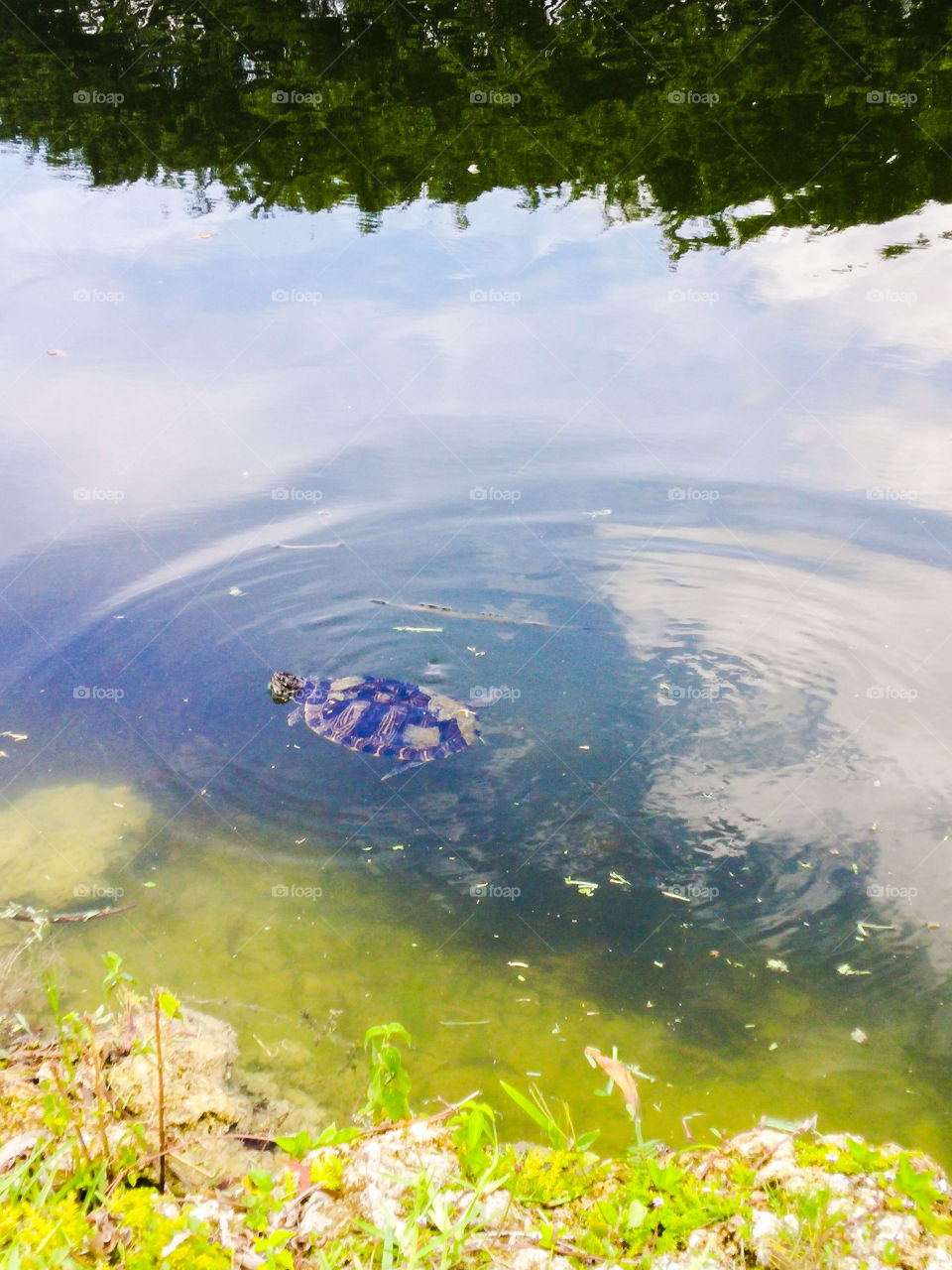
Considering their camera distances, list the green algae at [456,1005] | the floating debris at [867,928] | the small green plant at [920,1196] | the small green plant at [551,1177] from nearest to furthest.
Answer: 1. the small green plant at [920,1196]
2. the small green plant at [551,1177]
3. the green algae at [456,1005]
4. the floating debris at [867,928]

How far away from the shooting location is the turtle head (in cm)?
567

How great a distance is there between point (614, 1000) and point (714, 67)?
13346 mm

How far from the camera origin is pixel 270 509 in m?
7.45

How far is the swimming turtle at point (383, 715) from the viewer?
5320 mm

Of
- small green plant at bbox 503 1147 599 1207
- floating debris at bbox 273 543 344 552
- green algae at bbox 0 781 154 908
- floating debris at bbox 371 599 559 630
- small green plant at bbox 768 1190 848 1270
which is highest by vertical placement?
small green plant at bbox 768 1190 848 1270

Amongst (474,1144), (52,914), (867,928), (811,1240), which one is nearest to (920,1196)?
(811,1240)

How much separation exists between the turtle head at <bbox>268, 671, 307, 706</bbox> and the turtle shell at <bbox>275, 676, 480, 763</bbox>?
29 millimetres

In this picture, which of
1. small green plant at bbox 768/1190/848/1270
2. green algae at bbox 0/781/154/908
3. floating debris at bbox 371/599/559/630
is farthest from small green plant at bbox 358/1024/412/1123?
floating debris at bbox 371/599/559/630

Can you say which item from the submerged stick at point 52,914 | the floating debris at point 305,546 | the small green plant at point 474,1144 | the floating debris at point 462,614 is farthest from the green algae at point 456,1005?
the floating debris at point 305,546

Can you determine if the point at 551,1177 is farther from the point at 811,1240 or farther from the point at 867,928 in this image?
the point at 867,928

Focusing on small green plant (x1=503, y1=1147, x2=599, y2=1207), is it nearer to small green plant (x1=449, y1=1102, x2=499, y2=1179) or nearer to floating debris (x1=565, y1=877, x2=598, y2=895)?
small green plant (x1=449, y1=1102, x2=499, y2=1179)

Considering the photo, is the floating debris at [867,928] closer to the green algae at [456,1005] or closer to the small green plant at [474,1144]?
the green algae at [456,1005]

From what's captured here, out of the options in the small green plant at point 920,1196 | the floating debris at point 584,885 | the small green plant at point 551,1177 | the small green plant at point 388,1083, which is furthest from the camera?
the floating debris at point 584,885

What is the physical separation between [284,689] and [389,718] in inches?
26.9
